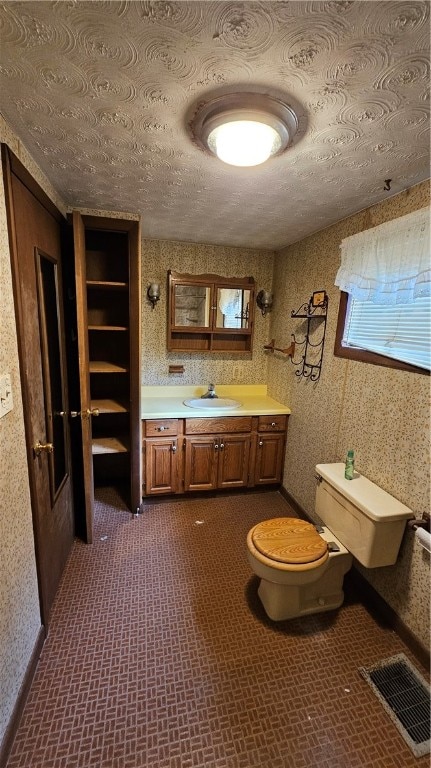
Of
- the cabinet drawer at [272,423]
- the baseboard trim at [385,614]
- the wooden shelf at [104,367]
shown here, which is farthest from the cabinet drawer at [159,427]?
the baseboard trim at [385,614]

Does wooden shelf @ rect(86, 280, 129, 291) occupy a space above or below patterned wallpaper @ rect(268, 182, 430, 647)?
above

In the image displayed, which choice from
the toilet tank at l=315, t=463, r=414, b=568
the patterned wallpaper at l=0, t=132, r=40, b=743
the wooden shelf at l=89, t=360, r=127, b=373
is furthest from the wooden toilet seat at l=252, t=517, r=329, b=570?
the wooden shelf at l=89, t=360, r=127, b=373

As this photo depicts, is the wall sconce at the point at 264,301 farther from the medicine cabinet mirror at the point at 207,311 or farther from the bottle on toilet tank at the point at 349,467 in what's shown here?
the bottle on toilet tank at the point at 349,467

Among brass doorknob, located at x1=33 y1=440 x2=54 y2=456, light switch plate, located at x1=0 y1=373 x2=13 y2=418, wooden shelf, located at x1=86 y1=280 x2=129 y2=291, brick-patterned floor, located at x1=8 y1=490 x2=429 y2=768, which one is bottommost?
brick-patterned floor, located at x1=8 y1=490 x2=429 y2=768

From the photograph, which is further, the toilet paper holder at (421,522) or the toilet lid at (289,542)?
the toilet lid at (289,542)

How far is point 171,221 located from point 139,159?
857 mm

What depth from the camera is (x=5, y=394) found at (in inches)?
43.9

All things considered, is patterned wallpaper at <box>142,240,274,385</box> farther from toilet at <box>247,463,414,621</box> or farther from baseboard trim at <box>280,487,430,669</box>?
baseboard trim at <box>280,487,430,669</box>

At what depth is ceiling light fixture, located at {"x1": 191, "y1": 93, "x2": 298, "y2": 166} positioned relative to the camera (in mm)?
980

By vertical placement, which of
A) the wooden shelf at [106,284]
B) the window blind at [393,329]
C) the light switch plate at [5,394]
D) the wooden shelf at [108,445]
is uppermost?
the wooden shelf at [106,284]

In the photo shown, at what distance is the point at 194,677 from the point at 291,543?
0.70 m

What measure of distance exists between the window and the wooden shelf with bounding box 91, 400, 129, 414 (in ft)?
5.30

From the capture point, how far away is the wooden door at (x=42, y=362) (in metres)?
1.25

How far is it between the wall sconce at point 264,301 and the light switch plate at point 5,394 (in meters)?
2.29
